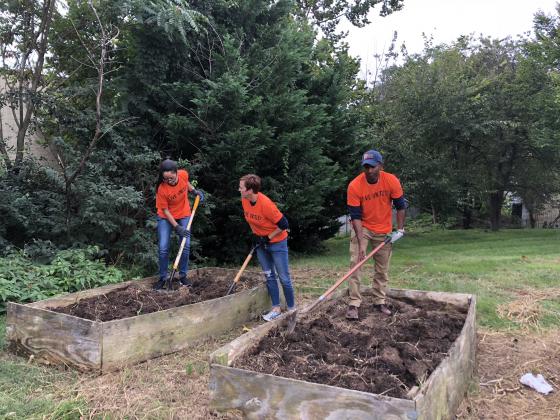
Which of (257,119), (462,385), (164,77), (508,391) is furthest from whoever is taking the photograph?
(257,119)

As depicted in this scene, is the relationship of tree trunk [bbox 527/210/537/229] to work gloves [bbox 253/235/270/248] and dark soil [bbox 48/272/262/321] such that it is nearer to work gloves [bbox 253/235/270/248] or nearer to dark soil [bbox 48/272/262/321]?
dark soil [bbox 48/272/262/321]

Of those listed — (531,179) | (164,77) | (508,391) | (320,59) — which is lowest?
(508,391)

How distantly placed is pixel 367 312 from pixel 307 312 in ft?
2.60

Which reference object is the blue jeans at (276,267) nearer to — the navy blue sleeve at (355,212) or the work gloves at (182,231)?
the navy blue sleeve at (355,212)

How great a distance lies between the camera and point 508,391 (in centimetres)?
389

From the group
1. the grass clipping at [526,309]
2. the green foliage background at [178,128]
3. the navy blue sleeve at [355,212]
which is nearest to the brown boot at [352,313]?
the navy blue sleeve at [355,212]

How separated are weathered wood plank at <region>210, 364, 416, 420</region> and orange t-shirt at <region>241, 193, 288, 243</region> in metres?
2.14

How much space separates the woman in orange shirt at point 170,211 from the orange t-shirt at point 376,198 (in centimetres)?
214

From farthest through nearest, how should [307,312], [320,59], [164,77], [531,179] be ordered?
[531,179]
[320,59]
[164,77]
[307,312]

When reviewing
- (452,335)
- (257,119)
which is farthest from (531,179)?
(452,335)

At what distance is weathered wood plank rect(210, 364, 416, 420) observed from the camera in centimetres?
275

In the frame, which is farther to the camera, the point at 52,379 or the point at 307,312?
the point at 307,312

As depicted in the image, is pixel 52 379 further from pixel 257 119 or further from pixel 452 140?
pixel 452 140

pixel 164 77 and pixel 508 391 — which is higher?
pixel 164 77
